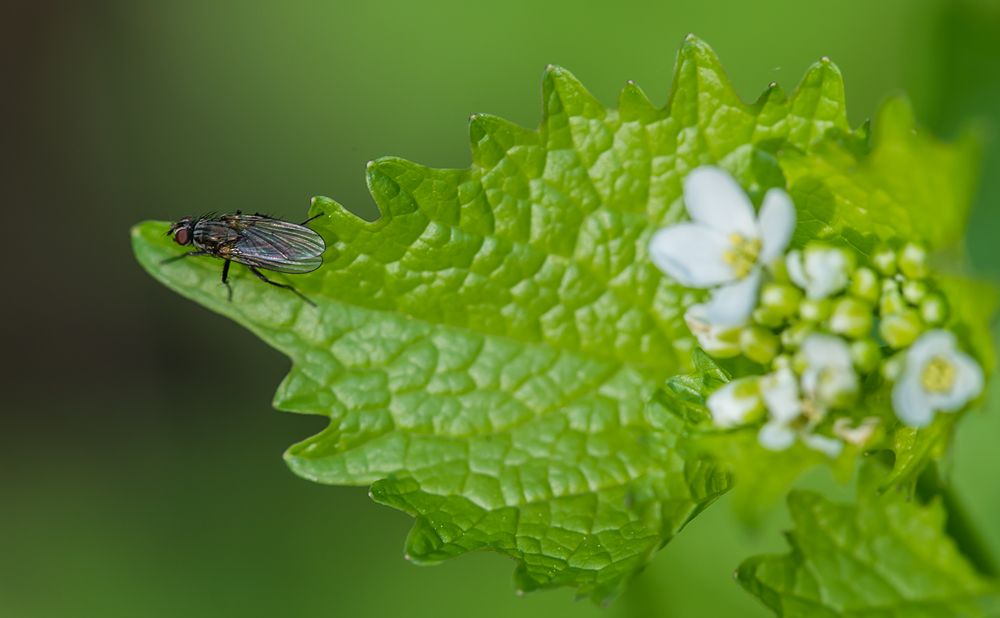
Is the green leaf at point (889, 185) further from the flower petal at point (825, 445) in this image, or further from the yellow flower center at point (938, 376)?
the flower petal at point (825, 445)

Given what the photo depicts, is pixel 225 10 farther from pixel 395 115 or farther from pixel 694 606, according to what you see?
pixel 694 606

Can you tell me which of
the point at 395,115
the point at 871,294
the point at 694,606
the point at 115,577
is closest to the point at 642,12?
the point at 395,115

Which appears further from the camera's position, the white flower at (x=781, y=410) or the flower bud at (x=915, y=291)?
the flower bud at (x=915, y=291)

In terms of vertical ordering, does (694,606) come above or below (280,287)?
below

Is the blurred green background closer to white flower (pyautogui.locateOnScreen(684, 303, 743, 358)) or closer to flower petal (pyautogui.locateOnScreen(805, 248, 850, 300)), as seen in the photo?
white flower (pyautogui.locateOnScreen(684, 303, 743, 358))

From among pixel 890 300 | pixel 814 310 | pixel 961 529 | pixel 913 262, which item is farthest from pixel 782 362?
pixel 961 529

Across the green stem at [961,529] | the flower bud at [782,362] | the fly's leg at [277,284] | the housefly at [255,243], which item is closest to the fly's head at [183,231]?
the housefly at [255,243]
